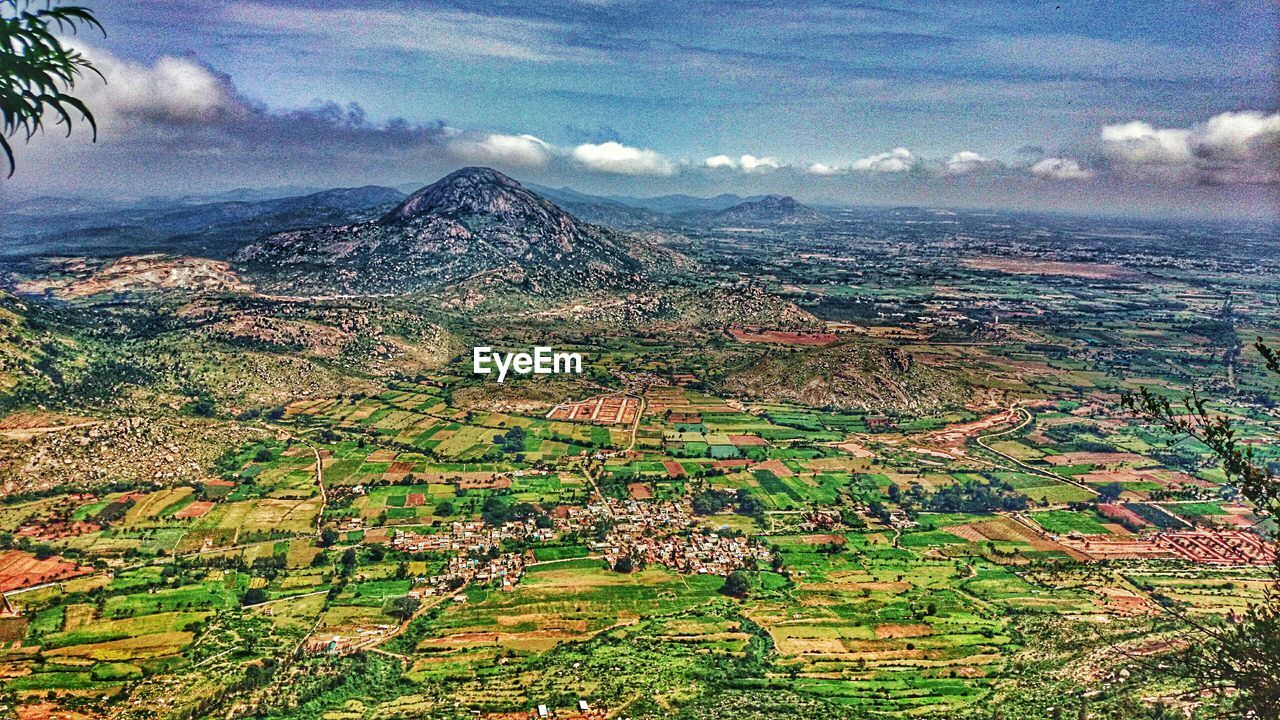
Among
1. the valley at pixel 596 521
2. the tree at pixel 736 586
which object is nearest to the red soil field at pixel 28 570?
the valley at pixel 596 521

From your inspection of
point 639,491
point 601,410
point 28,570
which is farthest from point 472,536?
point 601,410

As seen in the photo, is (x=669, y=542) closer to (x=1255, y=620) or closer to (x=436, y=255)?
(x=1255, y=620)

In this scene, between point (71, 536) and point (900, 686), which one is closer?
point (900, 686)

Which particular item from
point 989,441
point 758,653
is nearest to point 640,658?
point 758,653

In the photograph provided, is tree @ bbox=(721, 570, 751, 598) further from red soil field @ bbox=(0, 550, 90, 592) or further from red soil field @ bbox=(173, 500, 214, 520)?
red soil field @ bbox=(0, 550, 90, 592)

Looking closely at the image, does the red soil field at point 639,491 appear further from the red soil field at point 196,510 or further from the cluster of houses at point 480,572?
the red soil field at point 196,510

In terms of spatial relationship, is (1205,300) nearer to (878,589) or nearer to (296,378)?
(878,589)
